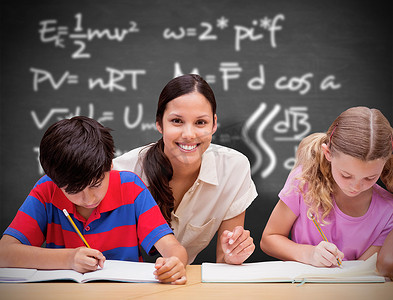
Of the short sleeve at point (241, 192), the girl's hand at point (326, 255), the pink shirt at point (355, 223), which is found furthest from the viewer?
the short sleeve at point (241, 192)

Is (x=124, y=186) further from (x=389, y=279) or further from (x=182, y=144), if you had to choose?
(x=389, y=279)

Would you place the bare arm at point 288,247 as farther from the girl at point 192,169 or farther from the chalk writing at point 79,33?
the chalk writing at point 79,33

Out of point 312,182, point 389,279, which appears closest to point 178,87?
point 312,182

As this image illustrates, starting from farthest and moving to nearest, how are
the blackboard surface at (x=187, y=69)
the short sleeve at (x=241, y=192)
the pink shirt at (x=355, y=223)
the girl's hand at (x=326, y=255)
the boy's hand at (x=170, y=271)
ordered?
the blackboard surface at (x=187, y=69), the short sleeve at (x=241, y=192), the pink shirt at (x=355, y=223), the girl's hand at (x=326, y=255), the boy's hand at (x=170, y=271)

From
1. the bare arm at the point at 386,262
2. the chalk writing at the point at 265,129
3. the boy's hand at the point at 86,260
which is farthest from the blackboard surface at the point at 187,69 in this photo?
the boy's hand at the point at 86,260

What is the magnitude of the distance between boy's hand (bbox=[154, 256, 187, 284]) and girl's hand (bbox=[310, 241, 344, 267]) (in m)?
0.39

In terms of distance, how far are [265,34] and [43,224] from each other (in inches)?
59.4

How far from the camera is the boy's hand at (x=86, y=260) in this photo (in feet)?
3.79

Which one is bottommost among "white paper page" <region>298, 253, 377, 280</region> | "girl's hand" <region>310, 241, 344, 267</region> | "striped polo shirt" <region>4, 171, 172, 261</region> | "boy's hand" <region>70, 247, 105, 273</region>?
"white paper page" <region>298, 253, 377, 280</region>

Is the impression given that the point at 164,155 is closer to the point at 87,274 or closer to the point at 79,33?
the point at 87,274

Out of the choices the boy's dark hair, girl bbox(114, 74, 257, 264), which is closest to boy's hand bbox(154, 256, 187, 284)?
the boy's dark hair

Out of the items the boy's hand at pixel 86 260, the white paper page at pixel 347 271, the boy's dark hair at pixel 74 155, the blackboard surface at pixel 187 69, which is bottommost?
the white paper page at pixel 347 271

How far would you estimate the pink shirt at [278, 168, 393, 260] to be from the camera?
145cm

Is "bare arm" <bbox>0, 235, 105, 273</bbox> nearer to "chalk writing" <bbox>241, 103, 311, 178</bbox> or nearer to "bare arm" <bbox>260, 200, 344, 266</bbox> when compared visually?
"bare arm" <bbox>260, 200, 344, 266</bbox>
